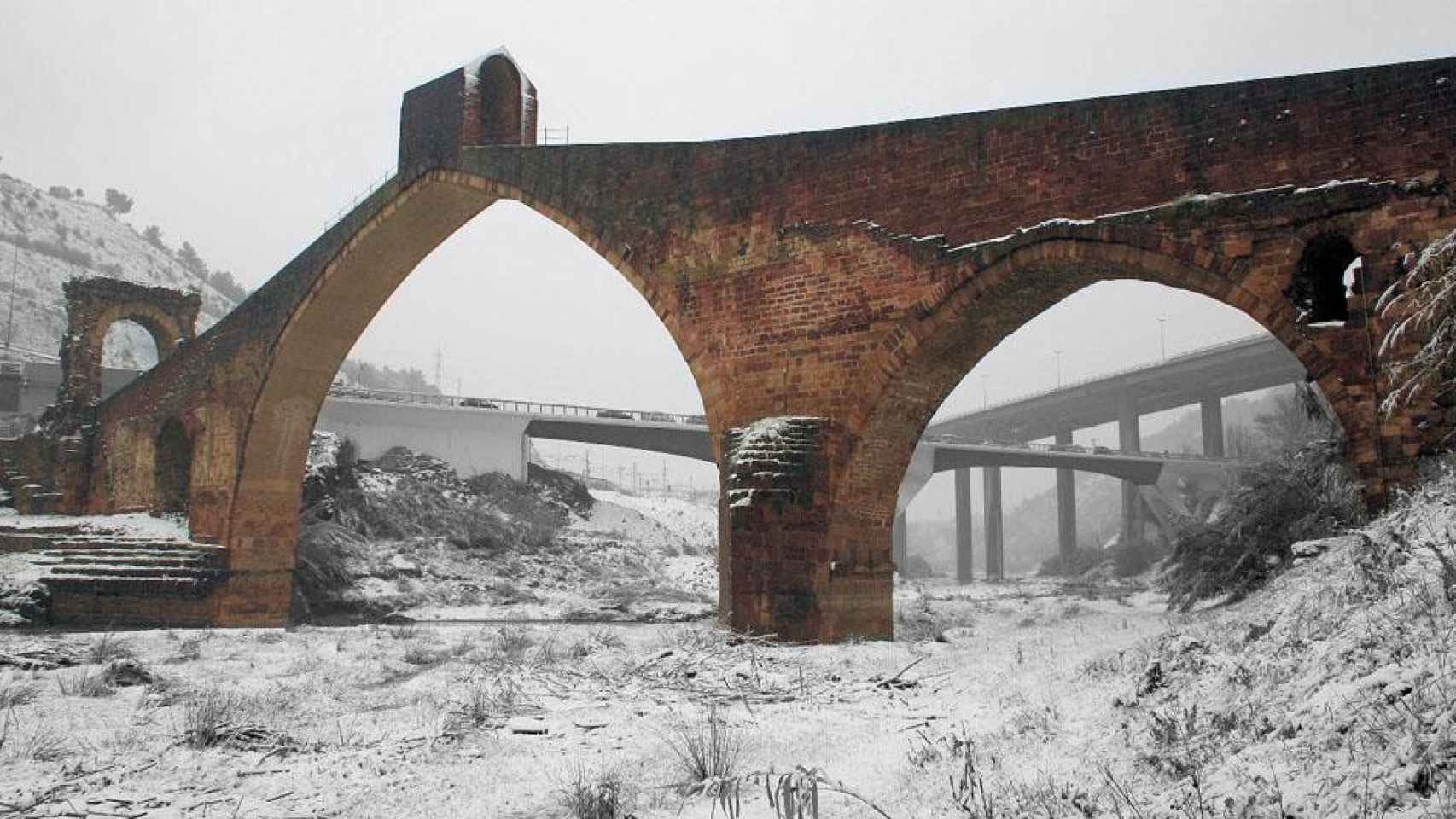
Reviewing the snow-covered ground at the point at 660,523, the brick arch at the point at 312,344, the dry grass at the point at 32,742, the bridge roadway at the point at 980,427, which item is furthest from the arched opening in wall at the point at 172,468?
the dry grass at the point at 32,742

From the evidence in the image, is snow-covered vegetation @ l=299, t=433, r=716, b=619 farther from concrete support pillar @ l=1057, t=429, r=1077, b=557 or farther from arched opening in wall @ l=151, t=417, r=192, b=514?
concrete support pillar @ l=1057, t=429, r=1077, b=557

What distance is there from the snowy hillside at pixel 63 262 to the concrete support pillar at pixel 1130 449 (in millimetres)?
44951

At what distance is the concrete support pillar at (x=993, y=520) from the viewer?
52188mm

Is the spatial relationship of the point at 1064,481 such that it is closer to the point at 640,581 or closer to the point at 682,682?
the point at 640,581

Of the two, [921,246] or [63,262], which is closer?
[921,246]

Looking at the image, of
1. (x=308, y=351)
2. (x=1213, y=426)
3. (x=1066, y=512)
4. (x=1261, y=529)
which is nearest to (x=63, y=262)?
(x=308, y=351)

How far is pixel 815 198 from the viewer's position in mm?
10516

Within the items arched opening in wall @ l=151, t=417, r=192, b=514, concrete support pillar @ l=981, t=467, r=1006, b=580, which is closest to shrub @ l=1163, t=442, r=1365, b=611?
arched opening in wall @ l=151, t=417, r=192, b=514

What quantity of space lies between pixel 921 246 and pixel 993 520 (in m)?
47.3

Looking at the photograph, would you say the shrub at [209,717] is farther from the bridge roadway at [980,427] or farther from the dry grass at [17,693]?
the bridge roadway at [980,427]

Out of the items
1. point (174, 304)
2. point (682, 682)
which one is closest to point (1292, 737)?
point (682, 682)

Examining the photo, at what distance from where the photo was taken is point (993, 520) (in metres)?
55.1

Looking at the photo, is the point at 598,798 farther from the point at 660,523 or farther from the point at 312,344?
the point at 660,523

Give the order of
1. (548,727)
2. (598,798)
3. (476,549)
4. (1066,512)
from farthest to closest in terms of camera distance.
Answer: (1066,512)
(476,549)
(548,727)
(598,798)
